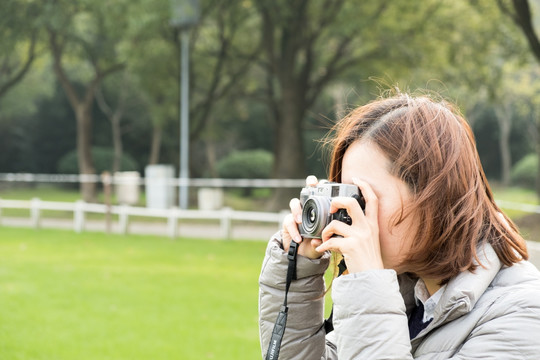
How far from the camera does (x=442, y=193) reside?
5.01 ft

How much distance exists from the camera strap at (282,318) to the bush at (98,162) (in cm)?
2850

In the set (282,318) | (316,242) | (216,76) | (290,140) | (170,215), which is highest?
(216,76)

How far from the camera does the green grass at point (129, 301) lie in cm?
512

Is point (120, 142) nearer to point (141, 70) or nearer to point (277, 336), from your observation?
point (141, 70)

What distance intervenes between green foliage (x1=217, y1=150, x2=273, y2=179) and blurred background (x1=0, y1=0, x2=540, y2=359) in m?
0.04

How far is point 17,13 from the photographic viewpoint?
17.6 meters

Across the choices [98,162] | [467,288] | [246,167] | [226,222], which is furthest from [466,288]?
[98,162]

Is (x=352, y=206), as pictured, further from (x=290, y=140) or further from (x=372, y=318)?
(x=290, y=140)

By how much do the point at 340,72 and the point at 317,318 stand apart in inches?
717

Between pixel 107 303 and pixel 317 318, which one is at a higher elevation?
pixel 317 318

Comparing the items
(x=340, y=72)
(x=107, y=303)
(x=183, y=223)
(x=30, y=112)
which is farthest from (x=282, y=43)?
(x=30, y=112)

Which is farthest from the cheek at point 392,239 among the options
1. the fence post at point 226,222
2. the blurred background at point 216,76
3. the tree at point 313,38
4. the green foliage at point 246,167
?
the green foliage at point 246,167

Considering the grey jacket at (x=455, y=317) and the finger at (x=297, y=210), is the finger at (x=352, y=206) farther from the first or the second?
the finger at (x=297, y=210)

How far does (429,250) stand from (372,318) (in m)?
0.20
